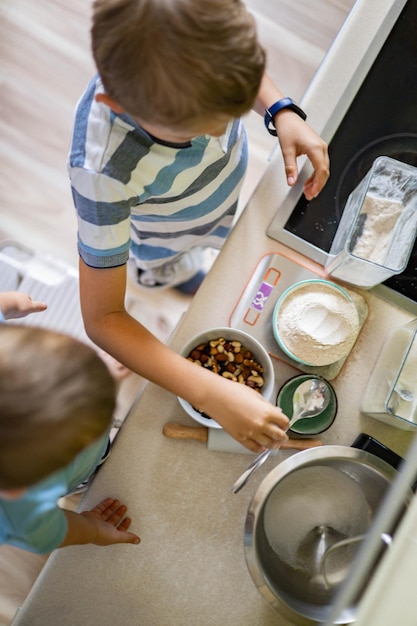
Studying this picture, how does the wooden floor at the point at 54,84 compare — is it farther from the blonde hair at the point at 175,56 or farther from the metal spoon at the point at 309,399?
the blonde hair at the point at 175,56

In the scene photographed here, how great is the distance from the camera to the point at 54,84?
1.55 meters

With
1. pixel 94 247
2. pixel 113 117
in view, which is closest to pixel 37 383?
pixel 94 247

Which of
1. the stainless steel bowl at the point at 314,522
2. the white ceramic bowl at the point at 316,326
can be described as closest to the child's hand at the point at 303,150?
the white ceramic bowl at the point at 316,326

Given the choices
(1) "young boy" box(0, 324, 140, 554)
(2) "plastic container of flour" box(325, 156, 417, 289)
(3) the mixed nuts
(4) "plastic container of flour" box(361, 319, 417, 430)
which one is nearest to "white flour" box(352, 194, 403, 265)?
(2) "plastic container of flour" box(325, 156, 417, 289)

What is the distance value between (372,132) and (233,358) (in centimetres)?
41

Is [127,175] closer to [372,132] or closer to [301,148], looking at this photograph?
[301,148]

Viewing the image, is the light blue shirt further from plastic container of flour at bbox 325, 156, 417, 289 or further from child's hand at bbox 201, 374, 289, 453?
plastic container of flour at bbox 325, 156, 417, 289

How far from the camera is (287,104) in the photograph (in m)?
0.82

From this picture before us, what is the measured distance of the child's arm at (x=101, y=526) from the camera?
0.70 metres

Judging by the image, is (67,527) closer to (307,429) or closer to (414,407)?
(307,429)

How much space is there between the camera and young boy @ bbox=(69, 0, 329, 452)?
52 cm

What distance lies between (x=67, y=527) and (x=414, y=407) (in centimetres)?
47

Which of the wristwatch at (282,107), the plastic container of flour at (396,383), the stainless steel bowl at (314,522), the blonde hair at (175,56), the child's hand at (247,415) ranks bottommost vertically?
the stainless steel bowl at (314,522)

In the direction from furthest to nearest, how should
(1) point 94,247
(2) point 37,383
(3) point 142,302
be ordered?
1. (3) point 142,302
2. (1) point 94,247
3. (2) point 37,383
